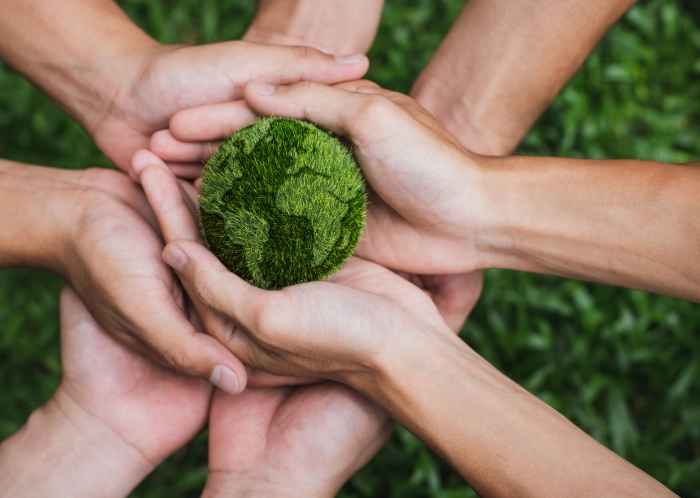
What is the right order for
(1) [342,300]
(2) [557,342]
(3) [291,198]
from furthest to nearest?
(2) [557,342] → (1) [342,300] → (3) [291,198]

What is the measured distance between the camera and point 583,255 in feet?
7.24

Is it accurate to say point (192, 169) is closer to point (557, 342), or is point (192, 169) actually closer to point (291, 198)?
point (291, 198)

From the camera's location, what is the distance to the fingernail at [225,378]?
1916 millimetres

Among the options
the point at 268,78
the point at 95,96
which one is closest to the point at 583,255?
the point at 268,78

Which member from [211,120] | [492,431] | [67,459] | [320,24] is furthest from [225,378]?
[320,24]

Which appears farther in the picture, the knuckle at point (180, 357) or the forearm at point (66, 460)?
the forearm at point (66, 460)

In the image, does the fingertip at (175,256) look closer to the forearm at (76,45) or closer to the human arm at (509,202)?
the human arm at (509,202)

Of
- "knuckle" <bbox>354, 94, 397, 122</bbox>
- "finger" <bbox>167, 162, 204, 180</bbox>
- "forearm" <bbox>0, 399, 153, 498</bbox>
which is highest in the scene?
"knuckle" <bbox>354, 94, 397, 122</bbox>

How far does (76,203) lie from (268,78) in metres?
0.85

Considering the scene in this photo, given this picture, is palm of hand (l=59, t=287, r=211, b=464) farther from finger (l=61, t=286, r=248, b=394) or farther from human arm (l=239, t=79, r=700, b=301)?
human arm (l=239, t=79, r=700, b=301)

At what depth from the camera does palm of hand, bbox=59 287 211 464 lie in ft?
7.26

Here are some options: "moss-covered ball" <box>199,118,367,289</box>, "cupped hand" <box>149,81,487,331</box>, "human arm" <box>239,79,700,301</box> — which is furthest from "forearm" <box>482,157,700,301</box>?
"moss-covered ball" <box>199,118,367,289</box>

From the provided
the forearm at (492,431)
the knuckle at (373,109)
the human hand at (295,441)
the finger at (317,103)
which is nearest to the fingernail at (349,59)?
the finger at (317,103)

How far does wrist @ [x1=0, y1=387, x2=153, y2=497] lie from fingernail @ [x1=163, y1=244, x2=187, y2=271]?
712 millimetres
